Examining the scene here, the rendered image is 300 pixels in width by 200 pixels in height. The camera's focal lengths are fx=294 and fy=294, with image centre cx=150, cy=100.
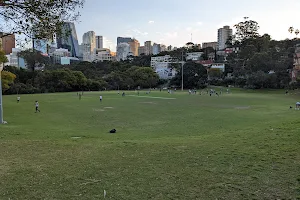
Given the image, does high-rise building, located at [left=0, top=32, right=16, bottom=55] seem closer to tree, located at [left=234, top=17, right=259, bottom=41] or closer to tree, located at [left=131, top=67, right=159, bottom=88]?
tree, located at [left=131, top=67, right=159, bottom=88]

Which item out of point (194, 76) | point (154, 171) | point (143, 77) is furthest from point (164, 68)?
point (154, 171)

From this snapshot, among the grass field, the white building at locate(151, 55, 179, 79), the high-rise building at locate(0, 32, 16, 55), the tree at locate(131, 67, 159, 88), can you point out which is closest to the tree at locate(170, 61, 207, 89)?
the tree at locate(131, 67, 159, 88)

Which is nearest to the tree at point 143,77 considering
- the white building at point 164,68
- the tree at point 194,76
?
the tree at point 194,76

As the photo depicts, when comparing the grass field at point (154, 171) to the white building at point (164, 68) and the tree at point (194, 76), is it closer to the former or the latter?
the tree at point (194, 76)

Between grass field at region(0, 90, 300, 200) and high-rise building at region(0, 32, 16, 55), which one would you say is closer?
grass field at region(0, 90, 300, 200)

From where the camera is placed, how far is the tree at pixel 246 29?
384 ft

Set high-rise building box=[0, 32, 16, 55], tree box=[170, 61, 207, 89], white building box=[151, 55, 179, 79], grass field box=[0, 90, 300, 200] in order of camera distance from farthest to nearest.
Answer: white building box=[151, 55, 179, 79] < tree box=[170, 61, 207, 89] < high-rise building box=[0, 32, 16, 55] < grass field box=[0, 90, 300, 200]

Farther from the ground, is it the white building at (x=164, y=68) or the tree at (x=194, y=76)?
the white building at (x=164, y=68)

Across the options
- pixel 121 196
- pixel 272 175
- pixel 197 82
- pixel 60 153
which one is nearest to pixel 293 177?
pixel 272 175

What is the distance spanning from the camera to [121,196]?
596cm

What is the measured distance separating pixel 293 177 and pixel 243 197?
174 centimetres

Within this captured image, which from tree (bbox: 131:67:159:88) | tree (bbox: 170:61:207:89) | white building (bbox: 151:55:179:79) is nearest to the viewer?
tree (bbox: 170:61:207:89)

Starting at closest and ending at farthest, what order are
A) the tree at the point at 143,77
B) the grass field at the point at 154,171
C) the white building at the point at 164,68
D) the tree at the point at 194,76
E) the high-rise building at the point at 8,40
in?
the grass field at the point at 154,171 < the high-rise building at the point at 8,40 < the tree at the point at 194,76 < the tree at the point at 143,77 < the white building at the point at 164,68

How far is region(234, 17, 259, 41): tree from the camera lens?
11694 centimetres
